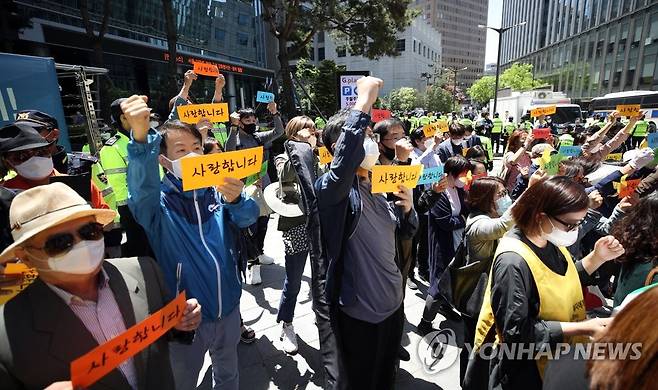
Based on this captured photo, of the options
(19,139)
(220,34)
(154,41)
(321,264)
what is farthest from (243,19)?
(321,264)

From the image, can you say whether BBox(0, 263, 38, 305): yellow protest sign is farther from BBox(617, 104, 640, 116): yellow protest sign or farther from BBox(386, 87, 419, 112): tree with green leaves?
BBox(386, 87, 419, 112): tree with green leaves

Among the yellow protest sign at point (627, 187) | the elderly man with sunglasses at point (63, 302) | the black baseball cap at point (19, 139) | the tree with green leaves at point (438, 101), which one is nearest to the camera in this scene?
the elderly man with sunglasses at point (63, 302)

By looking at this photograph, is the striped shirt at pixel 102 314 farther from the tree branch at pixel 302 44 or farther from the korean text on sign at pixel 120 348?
the tree branch at pixel 302 44

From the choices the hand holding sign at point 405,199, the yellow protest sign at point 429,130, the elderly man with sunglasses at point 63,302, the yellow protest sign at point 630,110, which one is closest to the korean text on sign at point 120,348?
the elderly man with sunglasses at point 63,302

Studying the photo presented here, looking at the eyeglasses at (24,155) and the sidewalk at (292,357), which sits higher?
the eyeglasses at (24,155)

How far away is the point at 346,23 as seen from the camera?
48.1ft

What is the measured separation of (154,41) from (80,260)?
23398 millimetres

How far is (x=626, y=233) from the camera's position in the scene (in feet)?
7.36

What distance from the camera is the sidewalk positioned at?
9.63ft

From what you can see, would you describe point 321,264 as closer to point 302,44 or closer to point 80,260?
point 80,260

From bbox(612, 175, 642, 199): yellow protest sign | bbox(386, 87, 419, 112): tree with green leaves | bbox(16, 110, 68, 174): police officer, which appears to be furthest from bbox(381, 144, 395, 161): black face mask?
bbox(386, 87, 419, 112): tree with green leaves

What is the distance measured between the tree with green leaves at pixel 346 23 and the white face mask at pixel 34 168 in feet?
41.0

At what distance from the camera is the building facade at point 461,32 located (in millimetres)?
120250

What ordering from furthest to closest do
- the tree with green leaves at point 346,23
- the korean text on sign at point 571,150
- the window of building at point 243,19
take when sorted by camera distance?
the window of building at point 243,19 < the tree with green leaves at point 346,23 < the korean text on sign at point 571,150
